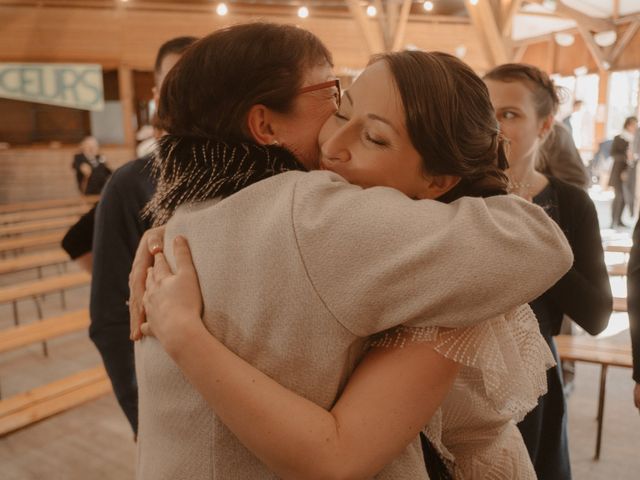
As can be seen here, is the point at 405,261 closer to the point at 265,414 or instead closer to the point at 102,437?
the point at 265,414

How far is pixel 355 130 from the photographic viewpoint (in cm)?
92

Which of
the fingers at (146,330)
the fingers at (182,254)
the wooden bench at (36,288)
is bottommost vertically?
the wooden bench at (36,288)

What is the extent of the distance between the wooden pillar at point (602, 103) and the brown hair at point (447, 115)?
14.2 metres

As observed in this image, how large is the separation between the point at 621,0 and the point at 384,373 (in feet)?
48.7

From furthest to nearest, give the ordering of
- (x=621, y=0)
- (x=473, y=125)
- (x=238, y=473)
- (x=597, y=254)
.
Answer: (x=621, y=0)
(x=597, y=254)
(x=473, y=125)
(x=238, y=473)

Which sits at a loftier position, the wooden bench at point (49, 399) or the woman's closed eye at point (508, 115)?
the woman's closed eye at point (508, 115)

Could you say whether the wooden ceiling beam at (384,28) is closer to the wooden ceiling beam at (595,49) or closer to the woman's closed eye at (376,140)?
the wooden ceiling beam at (595,49)

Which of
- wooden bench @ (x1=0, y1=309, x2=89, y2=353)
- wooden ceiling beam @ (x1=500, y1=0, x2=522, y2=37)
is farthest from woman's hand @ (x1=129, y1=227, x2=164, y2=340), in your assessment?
wooden ceiling beam @ (x1=500, y1=0, x2=522, y2=37)

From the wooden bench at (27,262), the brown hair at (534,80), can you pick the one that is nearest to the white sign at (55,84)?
the wooden bench at (27,262)

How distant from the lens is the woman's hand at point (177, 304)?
791mm

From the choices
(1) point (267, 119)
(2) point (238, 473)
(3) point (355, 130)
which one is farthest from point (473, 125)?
(2) point (238, 473)

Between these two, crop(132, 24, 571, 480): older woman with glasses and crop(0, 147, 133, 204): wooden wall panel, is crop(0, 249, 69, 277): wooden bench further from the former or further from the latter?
crop(0, 147, 133, 204): wooden wall panel

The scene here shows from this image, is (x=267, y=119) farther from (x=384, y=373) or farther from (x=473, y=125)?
(x=384, y=373)

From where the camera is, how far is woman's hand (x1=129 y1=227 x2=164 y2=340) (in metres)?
0.98
